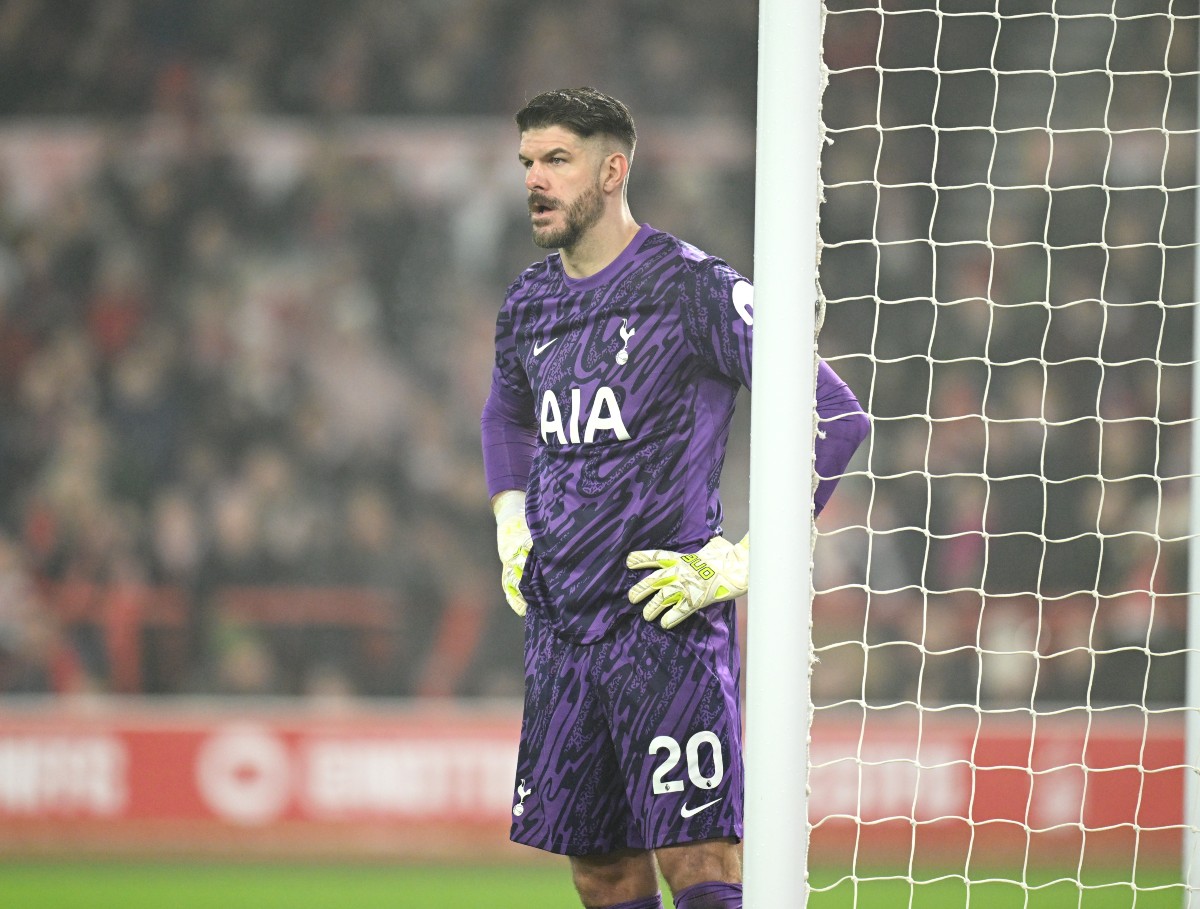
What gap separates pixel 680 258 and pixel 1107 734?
12.3 ft

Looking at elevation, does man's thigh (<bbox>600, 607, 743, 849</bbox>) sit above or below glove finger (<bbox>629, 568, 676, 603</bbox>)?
below

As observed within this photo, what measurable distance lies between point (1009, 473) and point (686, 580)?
4595mm

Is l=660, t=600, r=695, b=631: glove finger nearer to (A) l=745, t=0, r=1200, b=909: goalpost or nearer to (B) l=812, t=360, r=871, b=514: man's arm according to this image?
(B) l=812, t=360, r=871, b=514: man's arm

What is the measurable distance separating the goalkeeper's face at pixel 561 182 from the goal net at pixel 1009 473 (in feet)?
9.37

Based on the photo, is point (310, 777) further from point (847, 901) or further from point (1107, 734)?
point (1107, 734)

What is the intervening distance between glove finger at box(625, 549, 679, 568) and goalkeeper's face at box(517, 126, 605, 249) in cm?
56

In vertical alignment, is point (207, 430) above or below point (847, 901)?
above

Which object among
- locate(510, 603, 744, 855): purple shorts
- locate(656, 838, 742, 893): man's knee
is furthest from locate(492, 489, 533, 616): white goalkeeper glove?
locate(656, 838, 742, 893): man's knee

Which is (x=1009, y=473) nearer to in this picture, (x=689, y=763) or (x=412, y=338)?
(x=412, y=338)

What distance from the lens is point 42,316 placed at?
757 cm

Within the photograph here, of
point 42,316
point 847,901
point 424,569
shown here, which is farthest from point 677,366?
point 42,316

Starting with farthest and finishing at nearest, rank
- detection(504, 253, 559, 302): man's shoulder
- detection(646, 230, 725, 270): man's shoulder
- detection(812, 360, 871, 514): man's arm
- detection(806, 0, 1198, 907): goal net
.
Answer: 1. detection(806, 0, 1198, 907): goal net
2. detection(504, 253, 559, 302): man's shoulder
3. detection(646, 230, 725, 270): man's shoulder
4. detection(812, 360, 871, 514): man's arm

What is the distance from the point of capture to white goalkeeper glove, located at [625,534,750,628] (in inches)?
91.8

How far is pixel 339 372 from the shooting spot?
7.74 meters
